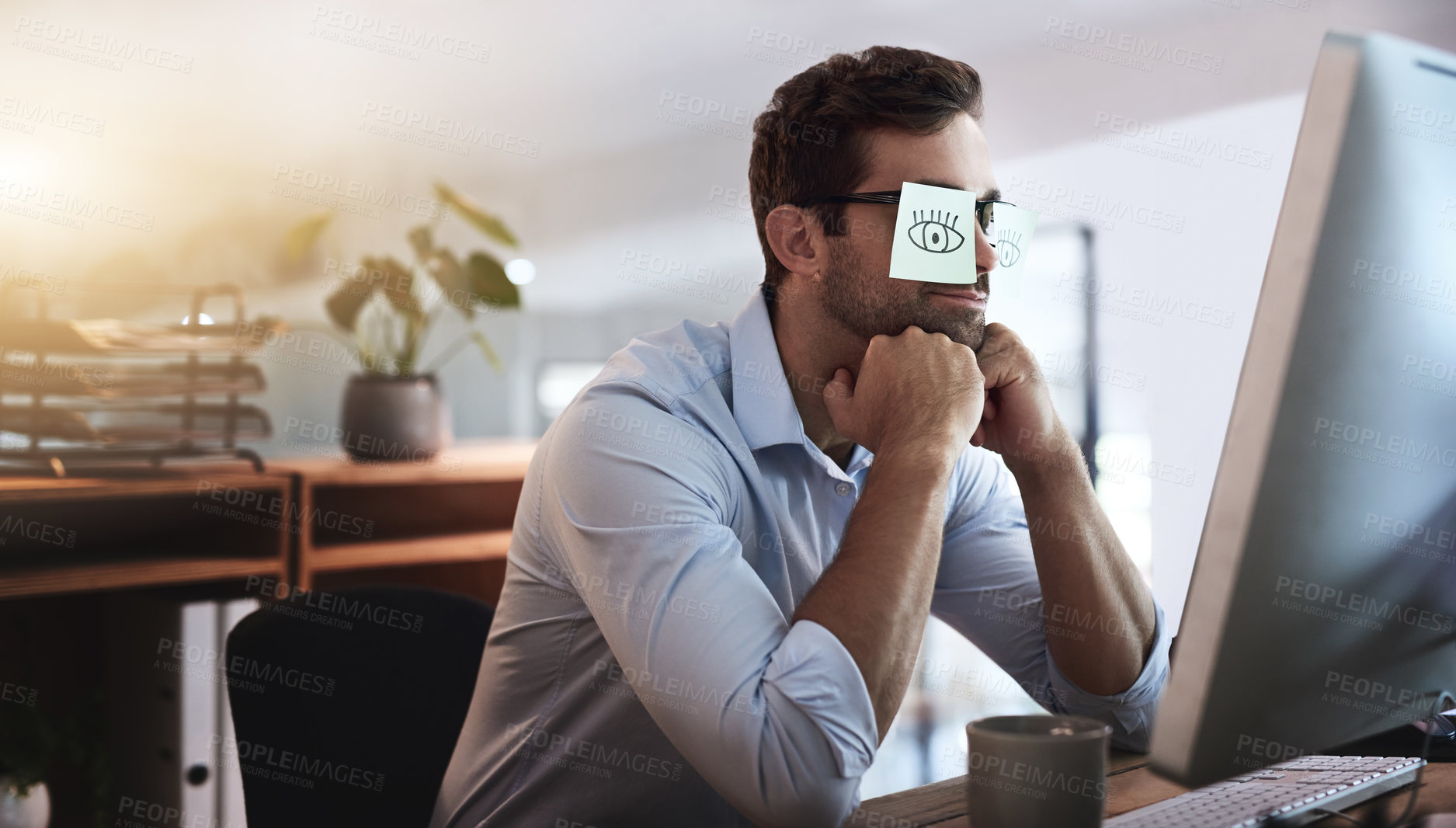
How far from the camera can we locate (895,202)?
3.94 feet

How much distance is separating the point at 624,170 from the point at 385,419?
1731 millimetres

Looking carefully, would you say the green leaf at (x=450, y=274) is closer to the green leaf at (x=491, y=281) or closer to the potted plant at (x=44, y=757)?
the green leaf at (x=491, y=281)

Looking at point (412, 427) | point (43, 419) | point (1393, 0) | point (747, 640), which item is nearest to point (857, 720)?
point (747, 640)

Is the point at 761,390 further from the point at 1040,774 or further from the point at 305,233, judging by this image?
the point at 305,233

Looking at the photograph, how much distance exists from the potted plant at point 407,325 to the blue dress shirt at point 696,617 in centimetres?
142

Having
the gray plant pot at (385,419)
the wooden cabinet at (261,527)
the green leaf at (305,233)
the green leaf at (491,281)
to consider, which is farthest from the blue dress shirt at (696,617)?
the green leaf at (305,233)

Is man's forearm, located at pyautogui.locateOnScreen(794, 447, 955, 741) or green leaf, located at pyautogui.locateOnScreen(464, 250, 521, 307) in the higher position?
green leaf, located at pyautogui.locateOnScreen(464, 250, 521, 307)

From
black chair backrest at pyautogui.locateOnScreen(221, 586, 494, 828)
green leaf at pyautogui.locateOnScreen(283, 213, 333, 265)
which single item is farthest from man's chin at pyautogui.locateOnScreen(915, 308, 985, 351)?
green leaf at pyautogui.locateOnScreen(283, 213, 333, 265)

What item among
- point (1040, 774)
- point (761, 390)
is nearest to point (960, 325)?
point (761, 390)

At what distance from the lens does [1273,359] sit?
18.5 inches

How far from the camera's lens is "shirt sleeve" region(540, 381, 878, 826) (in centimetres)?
73

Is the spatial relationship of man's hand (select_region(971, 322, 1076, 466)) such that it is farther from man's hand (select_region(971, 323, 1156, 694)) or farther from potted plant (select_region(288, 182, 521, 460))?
potted plant (select_region(288, 182, 521, 460))

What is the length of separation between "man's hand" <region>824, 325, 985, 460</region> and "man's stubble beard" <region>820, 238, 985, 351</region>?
43 millimetres

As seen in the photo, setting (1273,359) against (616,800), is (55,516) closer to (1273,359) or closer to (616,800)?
(616,800)
